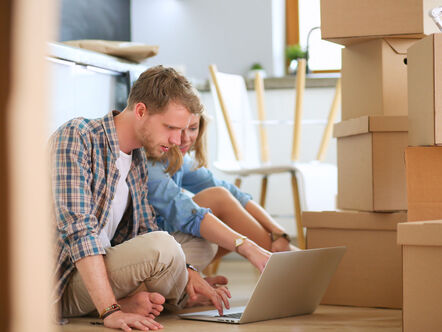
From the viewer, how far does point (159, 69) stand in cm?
161

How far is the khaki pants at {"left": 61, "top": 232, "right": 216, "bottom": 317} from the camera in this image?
1.51m

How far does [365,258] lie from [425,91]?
595 mm

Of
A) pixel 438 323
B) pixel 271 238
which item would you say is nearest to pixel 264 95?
pixel 271 238

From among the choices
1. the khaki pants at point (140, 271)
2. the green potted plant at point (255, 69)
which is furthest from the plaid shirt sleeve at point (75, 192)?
the green potted plant at point (255, 69)

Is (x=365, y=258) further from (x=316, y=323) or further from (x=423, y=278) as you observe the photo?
(x=423, y=278)

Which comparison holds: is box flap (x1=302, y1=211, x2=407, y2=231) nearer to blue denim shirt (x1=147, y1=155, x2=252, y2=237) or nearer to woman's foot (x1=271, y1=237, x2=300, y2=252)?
woman's foot (x1=271, y1=237, x2=300, y2=252)

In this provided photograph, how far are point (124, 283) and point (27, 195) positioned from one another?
46.7 inches

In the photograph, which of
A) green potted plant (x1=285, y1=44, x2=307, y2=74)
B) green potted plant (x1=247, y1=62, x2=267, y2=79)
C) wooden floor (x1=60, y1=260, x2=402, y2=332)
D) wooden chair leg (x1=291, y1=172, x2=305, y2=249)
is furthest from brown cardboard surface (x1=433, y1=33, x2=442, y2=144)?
green potted plant (x1=285, y1=44, x2=307, y2=74)

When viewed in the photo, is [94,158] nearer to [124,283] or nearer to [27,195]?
[124,283]

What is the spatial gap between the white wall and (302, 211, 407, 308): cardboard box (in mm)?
1780

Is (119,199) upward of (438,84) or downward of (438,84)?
downward

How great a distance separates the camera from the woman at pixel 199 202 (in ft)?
5.79

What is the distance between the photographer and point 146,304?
152 cm

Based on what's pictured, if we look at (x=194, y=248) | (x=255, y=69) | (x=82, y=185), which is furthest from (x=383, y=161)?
(x=255, y=69)
